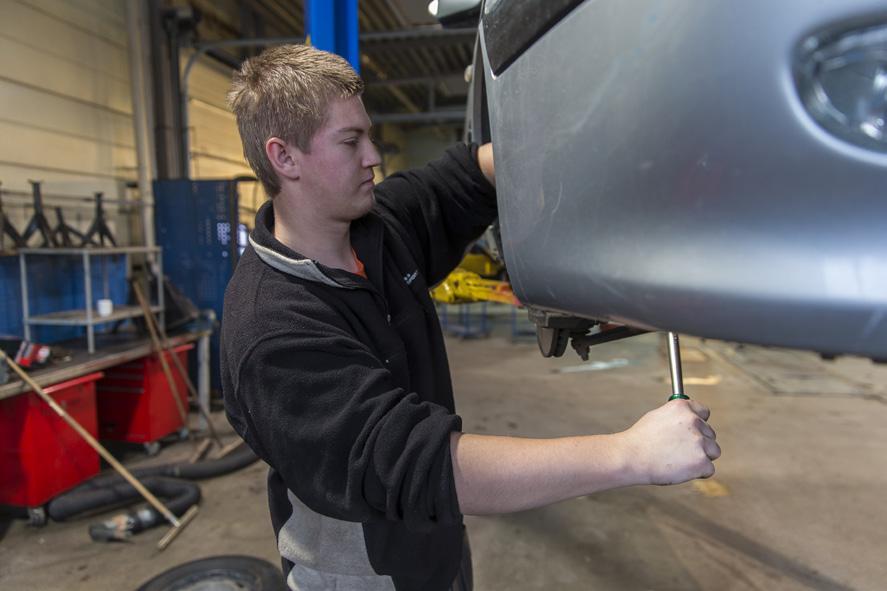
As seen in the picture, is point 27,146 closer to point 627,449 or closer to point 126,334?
point 126,334

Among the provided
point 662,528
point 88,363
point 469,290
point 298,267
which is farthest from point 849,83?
point 88,363

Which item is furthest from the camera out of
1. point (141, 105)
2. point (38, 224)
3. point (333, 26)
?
point (141, 105)

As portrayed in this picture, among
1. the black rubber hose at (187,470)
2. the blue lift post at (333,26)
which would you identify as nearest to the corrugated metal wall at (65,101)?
the black rubber hose at (187,470)

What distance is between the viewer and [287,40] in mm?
5148

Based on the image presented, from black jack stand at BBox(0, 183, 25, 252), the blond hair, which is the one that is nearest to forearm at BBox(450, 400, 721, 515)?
the blond hair

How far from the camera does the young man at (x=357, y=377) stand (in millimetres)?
779

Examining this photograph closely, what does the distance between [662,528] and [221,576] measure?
1954 mm

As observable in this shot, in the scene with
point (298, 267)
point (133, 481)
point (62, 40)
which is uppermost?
point (62, 40)

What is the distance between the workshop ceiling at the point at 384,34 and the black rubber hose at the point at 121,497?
345 centimetres

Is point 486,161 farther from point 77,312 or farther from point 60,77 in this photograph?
point 60,77

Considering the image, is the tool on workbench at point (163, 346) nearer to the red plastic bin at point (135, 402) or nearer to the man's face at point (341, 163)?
the red plastic bin at point (135, 402)

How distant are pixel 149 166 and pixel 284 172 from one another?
4137 mm

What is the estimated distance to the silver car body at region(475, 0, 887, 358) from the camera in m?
0.49

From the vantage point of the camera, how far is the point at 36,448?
2746 millimetres
